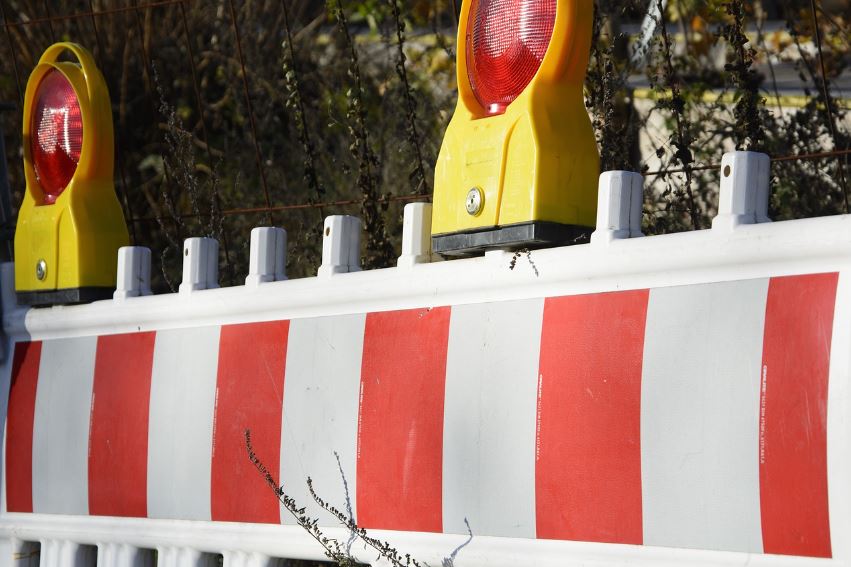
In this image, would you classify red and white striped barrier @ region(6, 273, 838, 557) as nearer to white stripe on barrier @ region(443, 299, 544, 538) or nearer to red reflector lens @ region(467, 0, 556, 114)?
white stripe on barrier @ region(443, 299, 544, 538)

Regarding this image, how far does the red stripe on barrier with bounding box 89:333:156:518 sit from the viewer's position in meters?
2.76

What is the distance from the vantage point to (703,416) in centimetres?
180

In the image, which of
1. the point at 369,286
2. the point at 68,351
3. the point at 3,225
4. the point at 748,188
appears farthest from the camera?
the point at 3,225

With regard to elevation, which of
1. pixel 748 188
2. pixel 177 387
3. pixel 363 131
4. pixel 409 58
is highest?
pixel 409 58

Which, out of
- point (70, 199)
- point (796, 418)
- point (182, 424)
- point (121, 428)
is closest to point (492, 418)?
point (796, 418)

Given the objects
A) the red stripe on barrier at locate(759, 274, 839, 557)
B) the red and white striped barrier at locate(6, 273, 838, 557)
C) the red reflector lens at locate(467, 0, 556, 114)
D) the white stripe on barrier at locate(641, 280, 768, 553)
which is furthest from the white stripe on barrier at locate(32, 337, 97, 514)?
the red stripe on barrier at locate(759, 274, 839, 557)

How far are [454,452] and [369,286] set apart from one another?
15.3 inches

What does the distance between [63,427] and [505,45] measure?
1.42 m

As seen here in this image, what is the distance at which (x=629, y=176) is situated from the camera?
2055 millimetres

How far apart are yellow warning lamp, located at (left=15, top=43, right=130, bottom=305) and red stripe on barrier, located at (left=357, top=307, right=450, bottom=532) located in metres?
1.01

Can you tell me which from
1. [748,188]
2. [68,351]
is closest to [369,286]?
[748,188]

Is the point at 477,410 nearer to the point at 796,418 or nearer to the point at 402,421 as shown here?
the point at 402,421

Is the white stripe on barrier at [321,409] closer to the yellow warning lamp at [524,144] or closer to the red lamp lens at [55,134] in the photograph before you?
the yellow warning lamp at [524,144]

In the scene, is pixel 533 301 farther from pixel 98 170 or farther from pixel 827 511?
pixel 98 170
